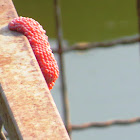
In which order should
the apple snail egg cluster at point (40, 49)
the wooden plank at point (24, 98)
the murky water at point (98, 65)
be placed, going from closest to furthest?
the wooden plank at point (24, 98) → the apple snail egg cluster at point (40, 49) → the murky water at point (98, 65)

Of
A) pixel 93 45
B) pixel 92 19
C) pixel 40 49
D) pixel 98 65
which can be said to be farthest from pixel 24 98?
pixel 92 19

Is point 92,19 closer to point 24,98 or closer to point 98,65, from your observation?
point 98,65

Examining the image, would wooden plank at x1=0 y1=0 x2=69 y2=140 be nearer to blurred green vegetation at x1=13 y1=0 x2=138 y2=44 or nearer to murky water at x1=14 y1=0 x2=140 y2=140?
murky water at x1=14 y1=0 x2=140 y2=140

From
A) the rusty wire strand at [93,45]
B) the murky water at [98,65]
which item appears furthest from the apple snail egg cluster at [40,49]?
the murky water at [98,65]

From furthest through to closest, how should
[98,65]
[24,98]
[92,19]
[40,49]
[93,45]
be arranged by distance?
[92,19]
[98,65]
[93,45]
[40,49]
[24,98]

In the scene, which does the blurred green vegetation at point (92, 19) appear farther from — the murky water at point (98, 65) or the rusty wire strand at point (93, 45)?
the rusty wire strand at point (93, 45)

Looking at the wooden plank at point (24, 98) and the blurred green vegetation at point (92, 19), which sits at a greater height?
the wooden plank at point (24, 98)

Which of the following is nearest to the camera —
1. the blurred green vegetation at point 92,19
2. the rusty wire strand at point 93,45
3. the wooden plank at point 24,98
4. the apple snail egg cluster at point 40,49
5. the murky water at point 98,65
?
the wooden plank at point 24,98
